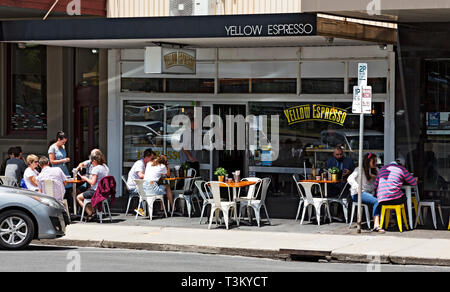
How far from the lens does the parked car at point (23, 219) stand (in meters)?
14.2

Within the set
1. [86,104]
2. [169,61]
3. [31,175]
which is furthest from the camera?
[86,104]

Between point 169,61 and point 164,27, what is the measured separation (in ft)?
4.48

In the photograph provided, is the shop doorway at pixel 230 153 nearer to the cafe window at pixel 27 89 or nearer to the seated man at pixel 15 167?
the seated man at pixel 15 167

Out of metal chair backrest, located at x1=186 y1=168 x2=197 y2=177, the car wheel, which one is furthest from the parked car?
metal chair backrest, located at x1=186 y1=168 x2=197 y2=177

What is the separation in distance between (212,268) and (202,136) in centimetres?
949

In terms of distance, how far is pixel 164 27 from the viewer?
18.6 metres

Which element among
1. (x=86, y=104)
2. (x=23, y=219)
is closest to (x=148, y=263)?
(x=23, y=219)

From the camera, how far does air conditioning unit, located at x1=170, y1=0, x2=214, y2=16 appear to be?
2088 centimetres

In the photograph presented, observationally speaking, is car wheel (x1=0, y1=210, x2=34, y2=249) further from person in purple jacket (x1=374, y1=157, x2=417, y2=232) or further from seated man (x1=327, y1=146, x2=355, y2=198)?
seated man (x1=327, y1=146, x2=355, y2=198)

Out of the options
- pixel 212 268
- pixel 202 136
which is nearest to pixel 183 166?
pixel 202 136

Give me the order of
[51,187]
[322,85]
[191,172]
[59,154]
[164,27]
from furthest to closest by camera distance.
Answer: [322,85] → [191,172] → [59,154] → [164,27] → [51,187]

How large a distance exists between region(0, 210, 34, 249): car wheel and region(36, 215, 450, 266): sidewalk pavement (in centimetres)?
166

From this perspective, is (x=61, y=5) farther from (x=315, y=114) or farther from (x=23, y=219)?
(x=23, y=219)

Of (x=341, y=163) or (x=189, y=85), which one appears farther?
(x=189, y=85)
